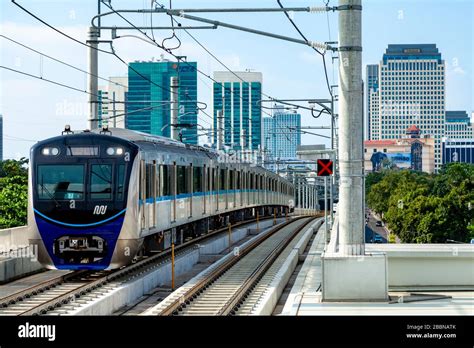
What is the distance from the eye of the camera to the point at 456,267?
12945mm

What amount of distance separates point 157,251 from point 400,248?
29.0 feet

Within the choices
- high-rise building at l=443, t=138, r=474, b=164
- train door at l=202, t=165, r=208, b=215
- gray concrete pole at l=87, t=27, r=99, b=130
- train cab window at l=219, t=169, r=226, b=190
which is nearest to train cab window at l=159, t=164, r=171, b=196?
gray concrete pole at l=87, t=27, r=99, b=130

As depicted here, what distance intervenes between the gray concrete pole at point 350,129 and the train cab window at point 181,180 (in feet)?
33.1

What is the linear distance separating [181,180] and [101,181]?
6.21 meters

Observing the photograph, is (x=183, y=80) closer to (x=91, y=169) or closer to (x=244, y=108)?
(x=244, y=108)

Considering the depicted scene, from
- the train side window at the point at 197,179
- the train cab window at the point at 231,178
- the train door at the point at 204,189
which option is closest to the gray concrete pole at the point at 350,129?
the train side window at the point at 197,179

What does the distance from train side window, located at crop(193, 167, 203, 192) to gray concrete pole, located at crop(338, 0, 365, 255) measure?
491 inches

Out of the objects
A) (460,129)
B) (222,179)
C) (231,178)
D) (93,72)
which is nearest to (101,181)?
(93,72)

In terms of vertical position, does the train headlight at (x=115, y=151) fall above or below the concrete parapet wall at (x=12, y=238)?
above

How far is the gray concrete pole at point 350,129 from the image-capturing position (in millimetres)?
11383

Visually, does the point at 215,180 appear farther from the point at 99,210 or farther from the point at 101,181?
the point at 99,210

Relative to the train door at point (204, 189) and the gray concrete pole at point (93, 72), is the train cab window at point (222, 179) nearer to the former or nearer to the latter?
the train door at point (204, 189)
